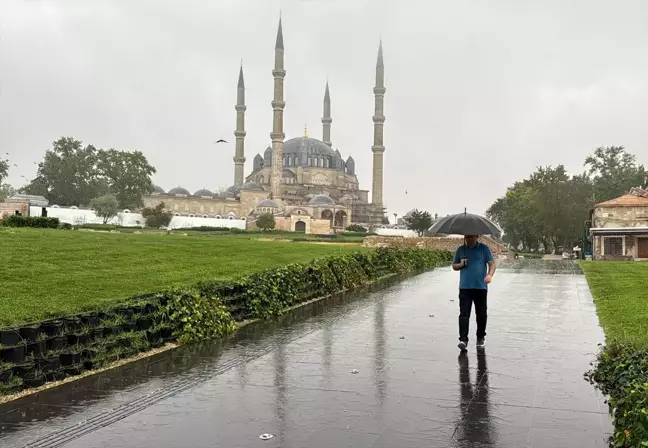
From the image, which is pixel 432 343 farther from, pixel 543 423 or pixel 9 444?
pixel 9 444

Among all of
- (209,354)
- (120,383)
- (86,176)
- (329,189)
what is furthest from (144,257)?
(329,189)

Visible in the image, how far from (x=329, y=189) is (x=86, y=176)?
3791 cm

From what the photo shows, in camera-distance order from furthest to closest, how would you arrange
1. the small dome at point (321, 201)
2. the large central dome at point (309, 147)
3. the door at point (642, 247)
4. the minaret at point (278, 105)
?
1. the large central dome at point (309, 147)
2. the small dome at point (321, 201)
3. the minaret at point (278, 105)
4. the door at point (642, 247)

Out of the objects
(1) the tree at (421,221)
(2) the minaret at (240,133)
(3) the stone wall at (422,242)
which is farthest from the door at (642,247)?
(2) the minaret at (240,133)

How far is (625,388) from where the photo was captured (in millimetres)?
4223

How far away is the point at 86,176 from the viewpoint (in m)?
70.6

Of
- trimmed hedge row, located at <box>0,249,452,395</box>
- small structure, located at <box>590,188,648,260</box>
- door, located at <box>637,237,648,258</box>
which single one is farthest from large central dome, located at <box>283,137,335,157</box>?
trimmed hedge row, located at <box>0,249,452,395</box>

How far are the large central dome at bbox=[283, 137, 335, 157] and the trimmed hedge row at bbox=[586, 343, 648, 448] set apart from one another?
93.8 metres

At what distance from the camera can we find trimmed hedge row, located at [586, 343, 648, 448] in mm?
3524

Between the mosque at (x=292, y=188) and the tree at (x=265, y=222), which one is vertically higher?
the mosque at (x=292, y=188)

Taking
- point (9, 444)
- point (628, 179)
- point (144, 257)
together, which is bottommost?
point (9, 444)

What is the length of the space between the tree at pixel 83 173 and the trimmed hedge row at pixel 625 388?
226 feet

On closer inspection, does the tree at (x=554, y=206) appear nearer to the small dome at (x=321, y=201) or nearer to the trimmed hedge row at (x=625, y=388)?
the small dome at (x=321, y=201)

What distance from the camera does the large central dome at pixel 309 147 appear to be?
3893 inches
